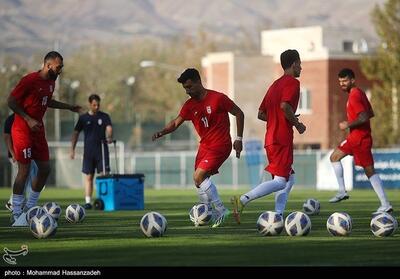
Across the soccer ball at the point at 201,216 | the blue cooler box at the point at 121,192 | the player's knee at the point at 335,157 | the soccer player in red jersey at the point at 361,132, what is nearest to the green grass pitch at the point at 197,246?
the soccer ball at the point at 201,216

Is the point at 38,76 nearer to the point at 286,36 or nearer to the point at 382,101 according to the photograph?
the point at 382,101

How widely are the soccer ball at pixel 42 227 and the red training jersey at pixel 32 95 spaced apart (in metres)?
2.67

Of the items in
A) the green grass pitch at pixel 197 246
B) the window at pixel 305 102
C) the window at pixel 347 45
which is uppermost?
the window at pixel 347 45

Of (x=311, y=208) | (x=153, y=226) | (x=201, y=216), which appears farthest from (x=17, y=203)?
(x=311, y=208)

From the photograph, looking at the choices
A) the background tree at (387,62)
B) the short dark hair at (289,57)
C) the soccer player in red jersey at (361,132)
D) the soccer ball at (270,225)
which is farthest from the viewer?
the background tree at (387,62)

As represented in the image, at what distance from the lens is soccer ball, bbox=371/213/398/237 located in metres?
16.6

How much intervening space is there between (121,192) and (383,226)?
10.3m

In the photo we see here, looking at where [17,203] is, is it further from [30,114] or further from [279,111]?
[279,111]

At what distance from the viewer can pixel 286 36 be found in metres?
94.8

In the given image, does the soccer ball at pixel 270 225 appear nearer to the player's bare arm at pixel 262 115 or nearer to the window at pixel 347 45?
the player's bare arm at pixel 262 115

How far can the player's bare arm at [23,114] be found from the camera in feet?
61.4

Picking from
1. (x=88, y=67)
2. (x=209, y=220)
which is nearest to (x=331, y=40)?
(x=209, y=220)

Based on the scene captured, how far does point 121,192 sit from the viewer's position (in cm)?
2612

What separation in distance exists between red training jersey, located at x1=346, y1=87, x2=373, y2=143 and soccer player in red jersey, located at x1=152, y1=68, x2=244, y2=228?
2937 mm
